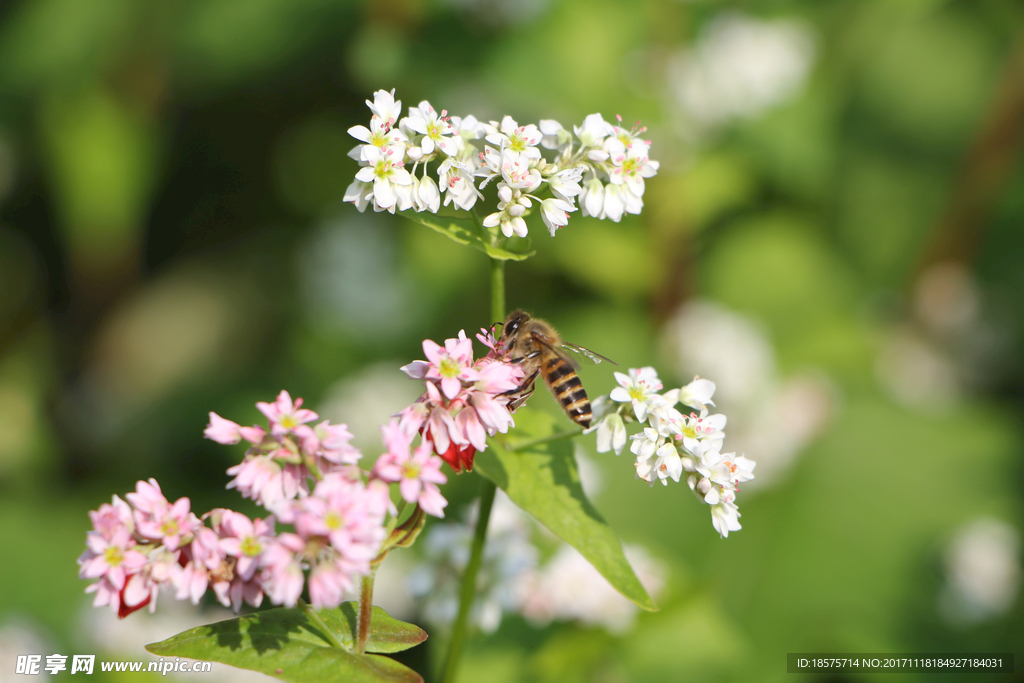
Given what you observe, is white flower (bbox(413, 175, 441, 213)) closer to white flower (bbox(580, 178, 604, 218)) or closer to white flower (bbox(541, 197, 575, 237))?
white flower (bbox(541, 197, 575, 237))

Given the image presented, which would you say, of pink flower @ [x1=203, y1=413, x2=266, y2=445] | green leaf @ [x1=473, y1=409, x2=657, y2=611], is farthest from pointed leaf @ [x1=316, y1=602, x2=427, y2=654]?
pink flower @ [x1=203, y1=413, x2=266, y2=445]

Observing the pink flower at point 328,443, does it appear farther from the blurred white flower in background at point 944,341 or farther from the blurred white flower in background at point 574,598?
the blurred white flower in background at point 944,341

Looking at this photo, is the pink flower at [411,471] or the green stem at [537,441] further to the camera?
the green stem at [537,441]

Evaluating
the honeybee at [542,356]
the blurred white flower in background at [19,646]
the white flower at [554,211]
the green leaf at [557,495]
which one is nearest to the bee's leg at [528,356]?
the honeybee at [542,356]

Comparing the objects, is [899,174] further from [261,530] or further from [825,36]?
[261,530]

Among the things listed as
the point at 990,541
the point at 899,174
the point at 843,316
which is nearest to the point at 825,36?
the point at 899,174

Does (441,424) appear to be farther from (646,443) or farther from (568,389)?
(568,389)
